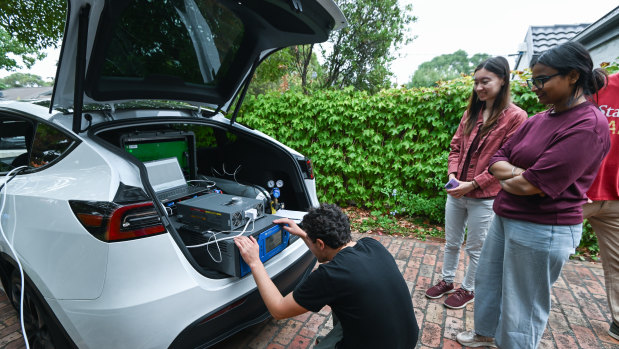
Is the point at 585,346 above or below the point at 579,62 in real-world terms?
below

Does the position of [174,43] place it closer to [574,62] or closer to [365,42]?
[574,62]

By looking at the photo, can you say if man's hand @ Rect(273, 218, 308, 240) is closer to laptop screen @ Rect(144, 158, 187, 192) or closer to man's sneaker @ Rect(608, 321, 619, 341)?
laptop screen @ Rect(144, 158, 187, 192)

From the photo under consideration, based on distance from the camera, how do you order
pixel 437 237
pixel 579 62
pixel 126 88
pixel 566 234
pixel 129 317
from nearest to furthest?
pixel 129 317
pixel 579 62
pixel 566 234
pixel 126 88
pixel 437 237

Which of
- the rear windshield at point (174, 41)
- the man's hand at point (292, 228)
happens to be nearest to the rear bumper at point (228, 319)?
the man's hand at point (292, 228)

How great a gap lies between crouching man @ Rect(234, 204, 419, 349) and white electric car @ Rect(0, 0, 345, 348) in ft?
1.39

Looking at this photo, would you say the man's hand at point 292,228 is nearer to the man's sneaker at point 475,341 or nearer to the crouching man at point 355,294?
the crouching man at point 355,294

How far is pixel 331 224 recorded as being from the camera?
141cm

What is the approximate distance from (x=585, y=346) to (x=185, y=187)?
3.17 m

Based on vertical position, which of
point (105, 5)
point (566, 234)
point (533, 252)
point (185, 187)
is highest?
point (105, 5)

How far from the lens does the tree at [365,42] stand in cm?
1059

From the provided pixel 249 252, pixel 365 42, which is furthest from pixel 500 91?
pixel 365 42

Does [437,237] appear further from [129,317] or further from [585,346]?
[129,317]

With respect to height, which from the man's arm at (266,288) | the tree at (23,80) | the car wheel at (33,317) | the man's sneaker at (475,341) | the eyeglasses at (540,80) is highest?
the tree at (23,80)

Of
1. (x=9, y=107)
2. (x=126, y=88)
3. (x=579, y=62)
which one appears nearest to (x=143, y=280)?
(x=126, y=88)
